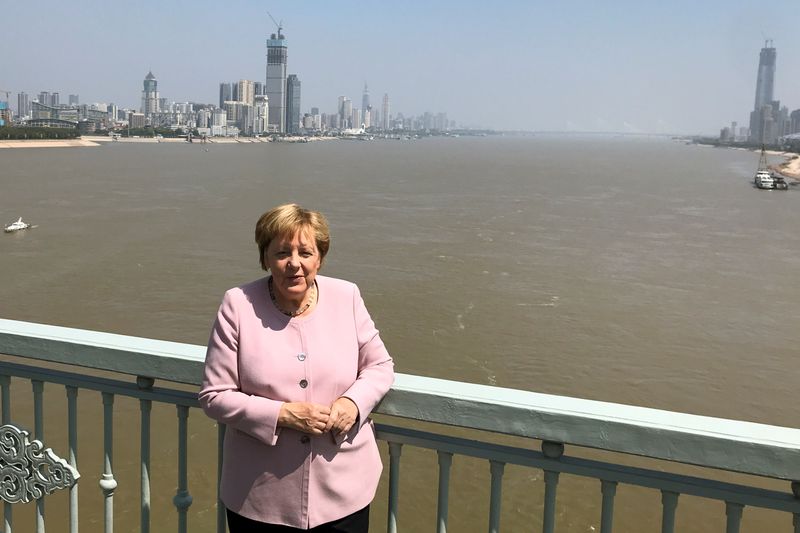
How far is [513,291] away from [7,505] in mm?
15096

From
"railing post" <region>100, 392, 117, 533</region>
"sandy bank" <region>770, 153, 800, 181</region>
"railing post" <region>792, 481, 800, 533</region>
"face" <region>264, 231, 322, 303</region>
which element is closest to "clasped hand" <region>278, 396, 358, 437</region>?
"face" <region>264, 231, 322, 303</region>

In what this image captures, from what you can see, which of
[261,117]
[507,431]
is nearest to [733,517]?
[507,431]

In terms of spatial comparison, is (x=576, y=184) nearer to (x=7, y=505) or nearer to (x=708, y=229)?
(x=708, y=229)

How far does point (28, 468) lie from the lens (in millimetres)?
2111

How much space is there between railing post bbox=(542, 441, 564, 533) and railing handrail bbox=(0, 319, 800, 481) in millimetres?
42

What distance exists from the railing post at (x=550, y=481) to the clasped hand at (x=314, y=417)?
1.45ft

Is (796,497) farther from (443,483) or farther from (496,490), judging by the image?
(443,483)

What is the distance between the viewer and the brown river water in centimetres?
733

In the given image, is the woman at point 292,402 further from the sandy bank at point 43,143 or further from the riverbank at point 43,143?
the sandy bank at point 43,143

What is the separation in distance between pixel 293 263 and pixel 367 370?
0.97ft

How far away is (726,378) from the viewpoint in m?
11.6

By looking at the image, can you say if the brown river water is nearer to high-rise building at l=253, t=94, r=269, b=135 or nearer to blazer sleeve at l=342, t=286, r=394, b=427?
blazer sleeve at l=342, t=286, r=394, b=427

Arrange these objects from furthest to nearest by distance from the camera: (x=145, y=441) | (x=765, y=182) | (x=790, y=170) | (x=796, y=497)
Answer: (x=790, y=170)
(x=765, y=182)
(x=145, y=441)
(x=796, y=497)

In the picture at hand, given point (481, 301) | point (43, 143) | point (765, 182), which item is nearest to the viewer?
point (481, 301)
